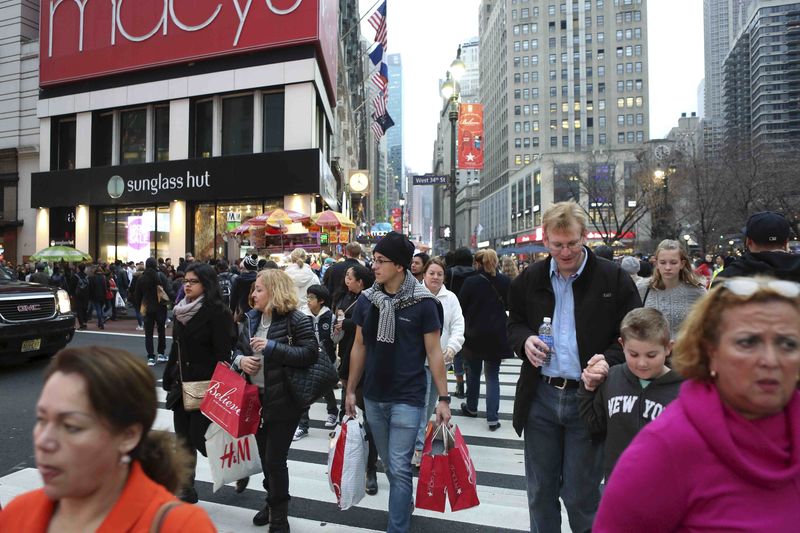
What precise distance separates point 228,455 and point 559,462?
8.62ft

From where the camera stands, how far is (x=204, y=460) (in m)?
5.66

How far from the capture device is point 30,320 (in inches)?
352

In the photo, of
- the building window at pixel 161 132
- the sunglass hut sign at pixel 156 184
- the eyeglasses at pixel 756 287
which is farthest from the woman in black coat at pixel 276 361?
the building window at pixel 161 132

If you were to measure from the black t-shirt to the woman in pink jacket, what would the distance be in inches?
93.1

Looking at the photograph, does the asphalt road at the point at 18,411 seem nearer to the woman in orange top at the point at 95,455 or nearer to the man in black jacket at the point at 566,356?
the woman in orange top at the point at 95,455

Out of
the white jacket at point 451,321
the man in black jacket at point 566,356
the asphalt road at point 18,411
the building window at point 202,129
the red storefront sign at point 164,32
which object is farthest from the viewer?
the building window at point 202,129

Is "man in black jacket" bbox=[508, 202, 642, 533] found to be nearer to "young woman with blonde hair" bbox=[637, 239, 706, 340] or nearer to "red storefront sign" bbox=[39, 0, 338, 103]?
"young woman with blonde hair" bbox=[637, 239, 706, 340]

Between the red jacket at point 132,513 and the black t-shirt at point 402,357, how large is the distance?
2270 millimetres

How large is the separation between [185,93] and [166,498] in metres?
26.2

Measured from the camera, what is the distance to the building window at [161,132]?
2550cm

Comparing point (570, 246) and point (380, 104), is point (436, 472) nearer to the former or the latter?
point (570, 246)

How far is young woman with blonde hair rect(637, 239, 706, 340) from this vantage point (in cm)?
498

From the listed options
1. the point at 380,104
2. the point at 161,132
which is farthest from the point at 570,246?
the point at 380,104

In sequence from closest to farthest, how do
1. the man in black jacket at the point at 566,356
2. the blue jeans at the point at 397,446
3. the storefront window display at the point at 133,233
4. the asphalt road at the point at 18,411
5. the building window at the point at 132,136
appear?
1. the man in black jacket at the point at 566,356
2. the blue jeans at the point at 397,446
3. the asphalt road at the point at 18,411
4. the storefront window display at the point at 133,233
5. the building window at the point at 132,136
